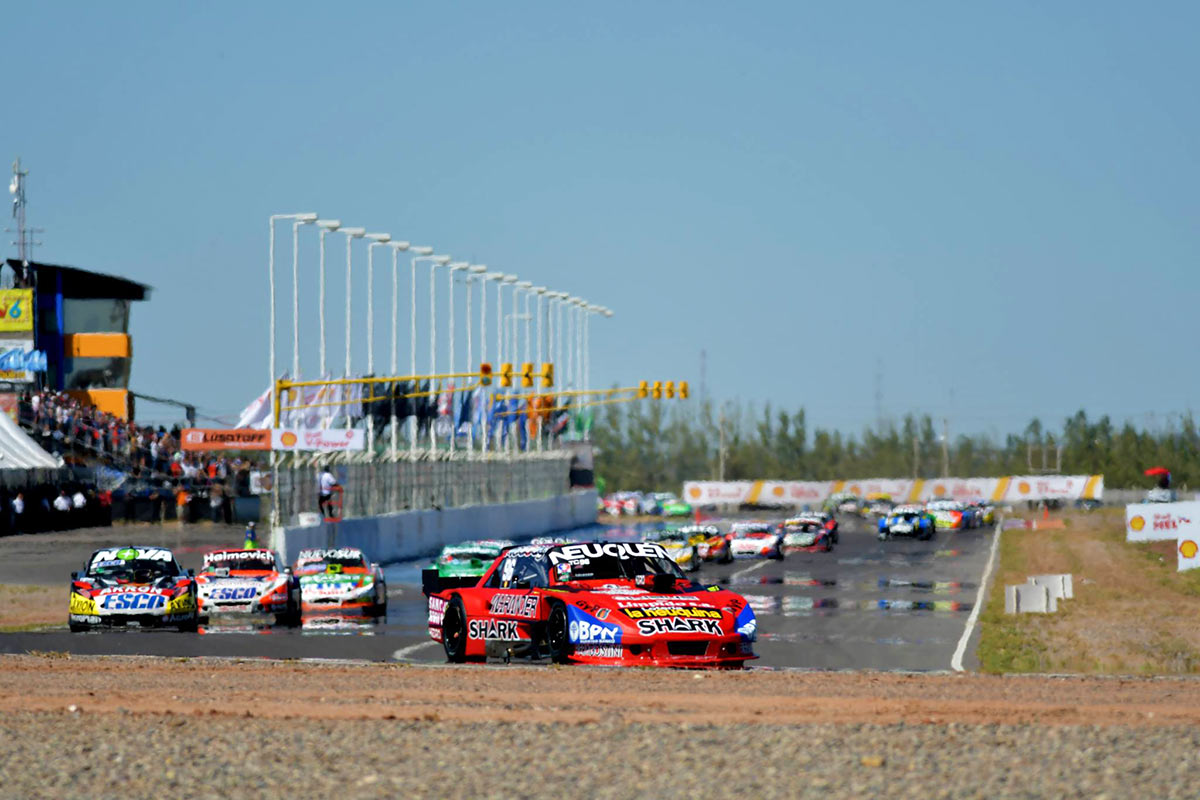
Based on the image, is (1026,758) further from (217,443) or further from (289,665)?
(217,443)

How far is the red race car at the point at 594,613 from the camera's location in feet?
60.1

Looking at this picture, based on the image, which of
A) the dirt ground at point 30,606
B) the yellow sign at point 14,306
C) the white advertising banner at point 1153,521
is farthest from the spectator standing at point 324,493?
the yellow sign at point 14,306

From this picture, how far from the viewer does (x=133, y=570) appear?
28016 mm

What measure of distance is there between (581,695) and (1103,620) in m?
17.8

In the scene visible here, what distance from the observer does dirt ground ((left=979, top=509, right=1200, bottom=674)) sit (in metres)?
22.6

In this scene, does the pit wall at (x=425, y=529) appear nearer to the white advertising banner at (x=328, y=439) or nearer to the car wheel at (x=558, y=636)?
the white advertising banner at (x=328, y=439)

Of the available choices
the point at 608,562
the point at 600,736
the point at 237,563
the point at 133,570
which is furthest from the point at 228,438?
the point at 600,736

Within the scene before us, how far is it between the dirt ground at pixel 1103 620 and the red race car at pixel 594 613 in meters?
4.01

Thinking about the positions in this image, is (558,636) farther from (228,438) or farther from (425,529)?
(425,529)

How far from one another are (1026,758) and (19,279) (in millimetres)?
81214

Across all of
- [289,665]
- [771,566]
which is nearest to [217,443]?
[771,566]

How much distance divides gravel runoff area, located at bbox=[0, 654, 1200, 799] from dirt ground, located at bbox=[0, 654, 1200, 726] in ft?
0.11

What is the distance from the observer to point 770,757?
11547 millimetres

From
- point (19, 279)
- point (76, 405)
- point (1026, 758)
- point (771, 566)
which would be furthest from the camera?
point (19, 279)
